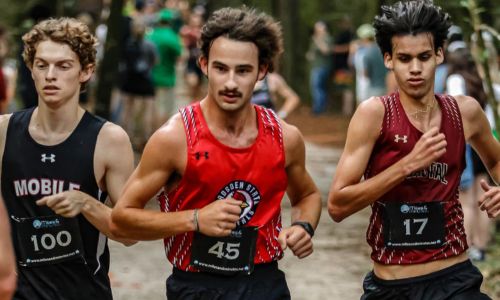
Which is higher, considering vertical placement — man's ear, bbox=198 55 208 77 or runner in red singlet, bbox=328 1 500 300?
man's ear, bbox=198 55 208 77

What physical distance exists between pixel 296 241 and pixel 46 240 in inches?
47.9

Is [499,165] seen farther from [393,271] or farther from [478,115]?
[393,271]

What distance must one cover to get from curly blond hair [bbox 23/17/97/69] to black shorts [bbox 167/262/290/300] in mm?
1243

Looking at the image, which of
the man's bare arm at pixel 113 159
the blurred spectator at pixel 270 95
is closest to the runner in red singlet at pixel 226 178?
the man's bare arm at pixel 113 159

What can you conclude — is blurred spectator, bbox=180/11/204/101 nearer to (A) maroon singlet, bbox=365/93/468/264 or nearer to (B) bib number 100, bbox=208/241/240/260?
(A) maroon singlet, bbox=365/93/468/264

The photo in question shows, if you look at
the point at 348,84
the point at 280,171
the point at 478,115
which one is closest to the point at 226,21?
the point at 280,171

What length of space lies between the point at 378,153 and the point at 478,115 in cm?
59

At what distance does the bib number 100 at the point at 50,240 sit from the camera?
17.6 ft

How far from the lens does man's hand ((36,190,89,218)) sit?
500 centimetres

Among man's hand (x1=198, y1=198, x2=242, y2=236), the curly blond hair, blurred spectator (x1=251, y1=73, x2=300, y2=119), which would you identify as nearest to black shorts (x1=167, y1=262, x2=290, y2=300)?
man's hand (x1=198, y1=198, x2=242, y2=236)

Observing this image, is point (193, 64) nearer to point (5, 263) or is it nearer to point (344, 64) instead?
point (344, 64)

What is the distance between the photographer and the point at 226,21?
5.37 meters

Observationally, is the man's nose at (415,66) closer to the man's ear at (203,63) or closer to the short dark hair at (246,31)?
the short dark hair at (246,31)

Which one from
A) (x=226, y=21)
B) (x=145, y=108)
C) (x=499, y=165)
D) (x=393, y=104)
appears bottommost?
(x=145, y=108)
